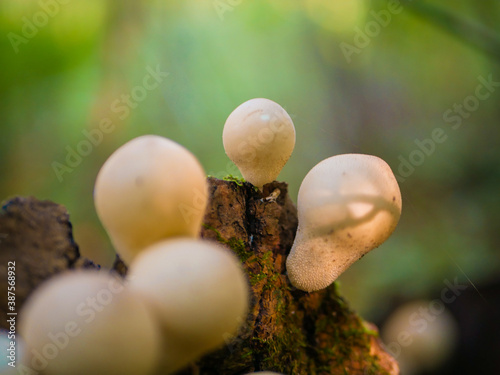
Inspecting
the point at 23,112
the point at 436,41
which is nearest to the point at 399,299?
the point at 436,41

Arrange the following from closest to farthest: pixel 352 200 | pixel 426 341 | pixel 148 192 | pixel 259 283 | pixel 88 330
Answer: pixel 88 330, pixel 148 192, pixel 352 200, pixel 259 283, pixel 426 341

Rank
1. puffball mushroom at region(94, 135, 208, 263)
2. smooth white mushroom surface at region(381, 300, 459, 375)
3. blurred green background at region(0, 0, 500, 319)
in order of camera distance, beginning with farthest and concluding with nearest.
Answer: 1. smooth white mushroom surface at region(381, 300, 459, 375)
2. blurred green background at region(0, 0, 500, 319)
3. puffball mushroom at region(94, 135, 208, 263)

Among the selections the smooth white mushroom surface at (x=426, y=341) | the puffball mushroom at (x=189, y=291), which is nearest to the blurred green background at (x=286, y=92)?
the smooth white mushroom surface at (x=426, y=341)

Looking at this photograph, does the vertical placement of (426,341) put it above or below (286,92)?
below

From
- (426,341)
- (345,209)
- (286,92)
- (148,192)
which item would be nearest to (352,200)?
(345,209)

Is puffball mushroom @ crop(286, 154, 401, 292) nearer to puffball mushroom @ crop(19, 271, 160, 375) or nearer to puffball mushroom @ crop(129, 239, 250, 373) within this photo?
puffball mushroom @ crop(129, 239, 250, 373)

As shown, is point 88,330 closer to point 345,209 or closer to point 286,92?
point 345,209

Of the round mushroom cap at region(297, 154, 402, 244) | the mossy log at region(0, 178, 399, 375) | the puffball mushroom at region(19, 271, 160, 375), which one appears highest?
the round mushroom cap at region(297, 154, 402, 244)

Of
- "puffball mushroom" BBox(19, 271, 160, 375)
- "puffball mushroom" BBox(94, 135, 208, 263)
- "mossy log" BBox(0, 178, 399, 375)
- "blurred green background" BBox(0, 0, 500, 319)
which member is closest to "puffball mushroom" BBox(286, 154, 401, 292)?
"mossy log" BBox(0, 178, 399, 375)
